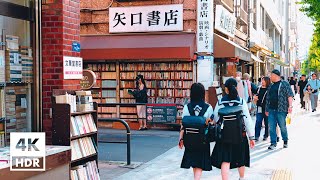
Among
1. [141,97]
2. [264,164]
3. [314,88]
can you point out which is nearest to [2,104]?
[264,164]

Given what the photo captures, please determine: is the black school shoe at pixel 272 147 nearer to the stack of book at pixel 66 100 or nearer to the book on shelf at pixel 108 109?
the stack of book at pixel 66 100

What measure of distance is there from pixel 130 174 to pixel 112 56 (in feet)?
25.8

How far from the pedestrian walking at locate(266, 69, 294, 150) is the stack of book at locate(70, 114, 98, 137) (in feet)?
17.4

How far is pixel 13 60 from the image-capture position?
6.36 meters

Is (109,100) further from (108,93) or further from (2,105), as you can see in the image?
(2,105)

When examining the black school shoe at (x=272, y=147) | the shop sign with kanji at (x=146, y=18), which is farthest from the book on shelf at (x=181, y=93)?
the black school shoe at (x=272, y=147)

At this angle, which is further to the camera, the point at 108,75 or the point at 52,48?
the point at 108,75

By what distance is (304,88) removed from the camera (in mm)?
22906

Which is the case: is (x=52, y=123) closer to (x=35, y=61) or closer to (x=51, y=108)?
(x=51, y=108)

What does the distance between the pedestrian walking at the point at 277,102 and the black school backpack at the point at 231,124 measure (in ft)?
13.2

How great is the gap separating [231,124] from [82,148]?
90.1 inches

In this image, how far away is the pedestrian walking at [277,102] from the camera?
10531 millimetres

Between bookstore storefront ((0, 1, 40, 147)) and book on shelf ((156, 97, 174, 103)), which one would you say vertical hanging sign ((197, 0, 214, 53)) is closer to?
book on shelf ((156, 97, 174, 103))

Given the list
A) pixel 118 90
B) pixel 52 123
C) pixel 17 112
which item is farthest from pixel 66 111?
pixel 118 90
